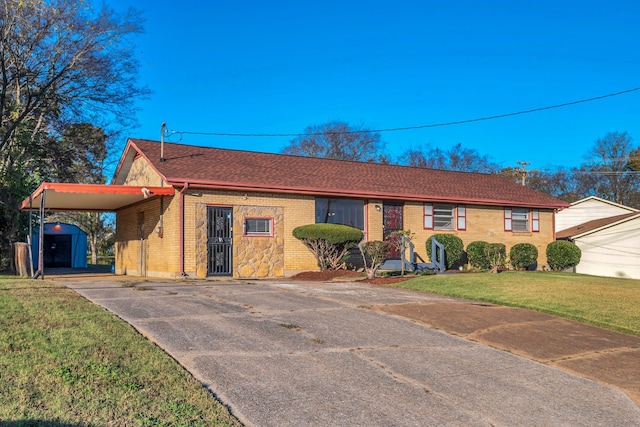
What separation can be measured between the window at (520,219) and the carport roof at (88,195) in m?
14.8

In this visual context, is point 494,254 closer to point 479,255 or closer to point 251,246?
point 479,255

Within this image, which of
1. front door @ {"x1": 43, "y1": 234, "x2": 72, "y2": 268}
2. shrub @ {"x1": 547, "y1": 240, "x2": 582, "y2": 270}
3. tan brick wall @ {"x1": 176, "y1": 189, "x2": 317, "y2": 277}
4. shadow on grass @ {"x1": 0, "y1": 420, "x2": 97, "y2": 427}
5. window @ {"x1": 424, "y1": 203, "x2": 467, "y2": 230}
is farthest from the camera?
front door @ {"x1": 43, "y1": 234, "x2": 72, "y2": 268}

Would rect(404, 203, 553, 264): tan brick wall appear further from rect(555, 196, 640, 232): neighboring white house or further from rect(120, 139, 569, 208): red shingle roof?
rect(555, 196, 640, 232): neighboring white house

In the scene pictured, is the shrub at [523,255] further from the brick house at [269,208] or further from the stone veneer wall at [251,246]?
the stone veneer wall at [251,246]

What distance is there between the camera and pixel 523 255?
22750mm

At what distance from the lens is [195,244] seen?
16781mm

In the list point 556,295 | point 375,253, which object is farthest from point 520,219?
point 556,295

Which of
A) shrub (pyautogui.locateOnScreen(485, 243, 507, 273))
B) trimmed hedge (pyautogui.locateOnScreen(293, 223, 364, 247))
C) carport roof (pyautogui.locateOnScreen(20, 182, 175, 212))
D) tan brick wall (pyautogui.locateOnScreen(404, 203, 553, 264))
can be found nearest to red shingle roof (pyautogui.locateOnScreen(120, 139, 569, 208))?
tan brick wall (pyautogui.locateOnScreen(404, 203, 553, 264))

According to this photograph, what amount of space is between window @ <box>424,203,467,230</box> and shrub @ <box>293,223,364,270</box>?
453cm

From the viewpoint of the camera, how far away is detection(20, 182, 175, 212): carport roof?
15.9 meters

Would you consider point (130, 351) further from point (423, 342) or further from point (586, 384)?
point (586, 384)

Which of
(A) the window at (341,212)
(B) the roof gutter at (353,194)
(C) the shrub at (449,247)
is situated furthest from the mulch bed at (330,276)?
(C) the shrub at (449,247)

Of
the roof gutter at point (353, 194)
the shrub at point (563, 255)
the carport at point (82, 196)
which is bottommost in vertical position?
the shrub at point (563, 255)

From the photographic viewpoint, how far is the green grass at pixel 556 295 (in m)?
9.74
